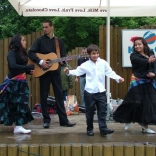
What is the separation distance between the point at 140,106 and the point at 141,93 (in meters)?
0.20

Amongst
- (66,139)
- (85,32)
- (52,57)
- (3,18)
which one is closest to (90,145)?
(66,139)

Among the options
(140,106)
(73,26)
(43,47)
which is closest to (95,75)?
(140,106)

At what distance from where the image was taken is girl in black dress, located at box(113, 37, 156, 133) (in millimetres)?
5566

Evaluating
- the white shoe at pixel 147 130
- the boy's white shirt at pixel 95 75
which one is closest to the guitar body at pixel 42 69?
the boy's white shirt at pixel 95 75

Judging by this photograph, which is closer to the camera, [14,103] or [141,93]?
[141,93]

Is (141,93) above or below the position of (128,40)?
below

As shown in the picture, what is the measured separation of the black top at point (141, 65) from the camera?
5.52 m

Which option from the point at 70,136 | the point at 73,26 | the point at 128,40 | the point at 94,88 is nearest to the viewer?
the point at 70,136

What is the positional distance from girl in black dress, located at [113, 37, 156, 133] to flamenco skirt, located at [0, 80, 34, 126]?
1.51m

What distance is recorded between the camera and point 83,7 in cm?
767

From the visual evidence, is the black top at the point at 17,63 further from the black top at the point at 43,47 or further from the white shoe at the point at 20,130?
the white shoe at the point at 20,130

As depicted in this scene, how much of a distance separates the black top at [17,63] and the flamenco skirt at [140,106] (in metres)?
1.60

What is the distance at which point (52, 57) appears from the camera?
20.4 feet

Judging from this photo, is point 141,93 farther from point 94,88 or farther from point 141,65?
point 94,88
